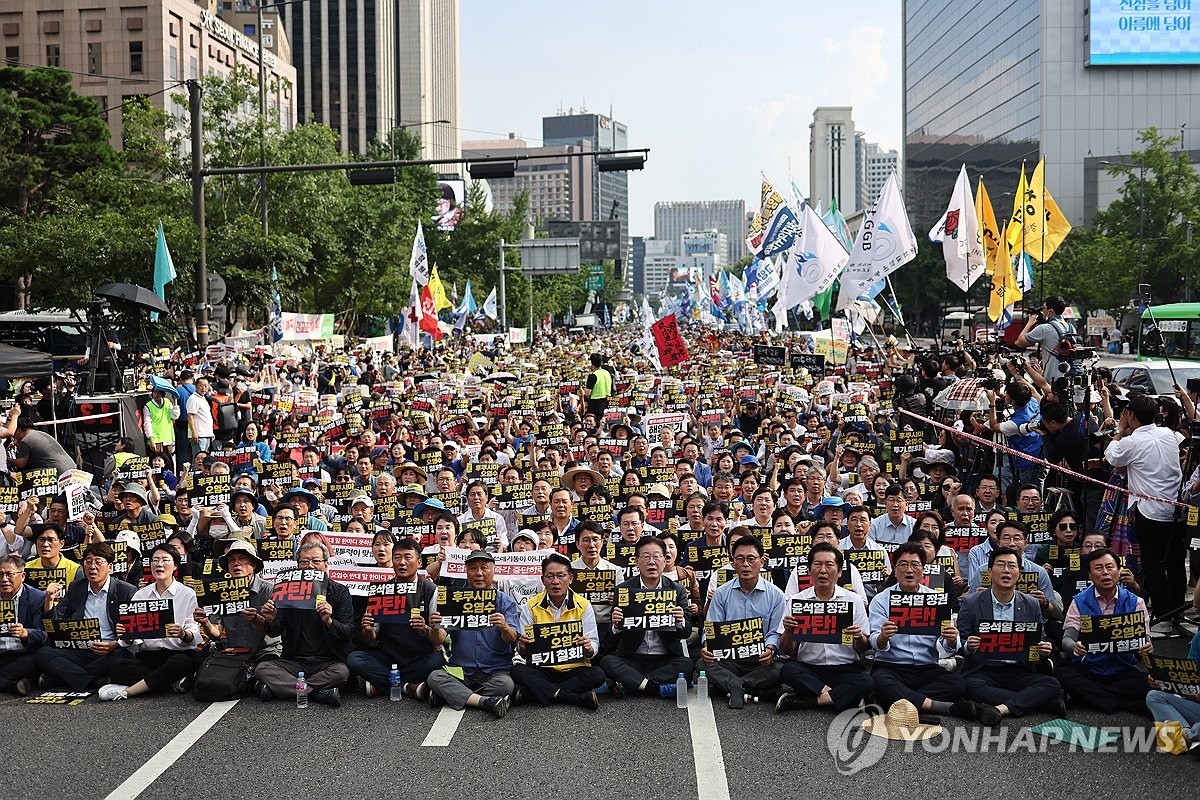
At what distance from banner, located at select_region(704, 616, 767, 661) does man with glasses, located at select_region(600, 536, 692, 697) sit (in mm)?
362

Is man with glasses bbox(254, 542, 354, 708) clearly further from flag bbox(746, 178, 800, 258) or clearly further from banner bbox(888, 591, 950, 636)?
flag bbox(746, 178, 800, 258)

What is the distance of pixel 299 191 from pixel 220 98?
11.1 ft

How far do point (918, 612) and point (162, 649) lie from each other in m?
5.50

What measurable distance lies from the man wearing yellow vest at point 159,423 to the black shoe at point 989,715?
12.4m

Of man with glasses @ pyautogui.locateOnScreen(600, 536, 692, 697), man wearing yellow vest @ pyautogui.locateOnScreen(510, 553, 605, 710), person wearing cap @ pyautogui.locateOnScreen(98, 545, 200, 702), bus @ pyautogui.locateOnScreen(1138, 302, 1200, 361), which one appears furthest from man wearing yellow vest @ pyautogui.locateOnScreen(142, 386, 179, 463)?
bus @ pyautogui.locateOnScreen(1138, 302, 1200, 361)

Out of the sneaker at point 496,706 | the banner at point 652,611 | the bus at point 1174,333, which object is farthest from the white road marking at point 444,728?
the bus at point 1174,333

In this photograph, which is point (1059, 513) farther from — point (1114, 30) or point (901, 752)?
point (1114, 30)

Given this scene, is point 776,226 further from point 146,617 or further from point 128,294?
point 146,617

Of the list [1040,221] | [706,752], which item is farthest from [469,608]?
[1040,221]

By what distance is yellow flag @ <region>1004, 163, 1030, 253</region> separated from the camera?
2533 cm

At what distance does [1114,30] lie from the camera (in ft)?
262

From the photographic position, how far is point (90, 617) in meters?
9.59

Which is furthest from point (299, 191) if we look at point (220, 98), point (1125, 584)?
point (1125, 584)

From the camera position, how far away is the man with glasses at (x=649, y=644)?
9.14 metres
